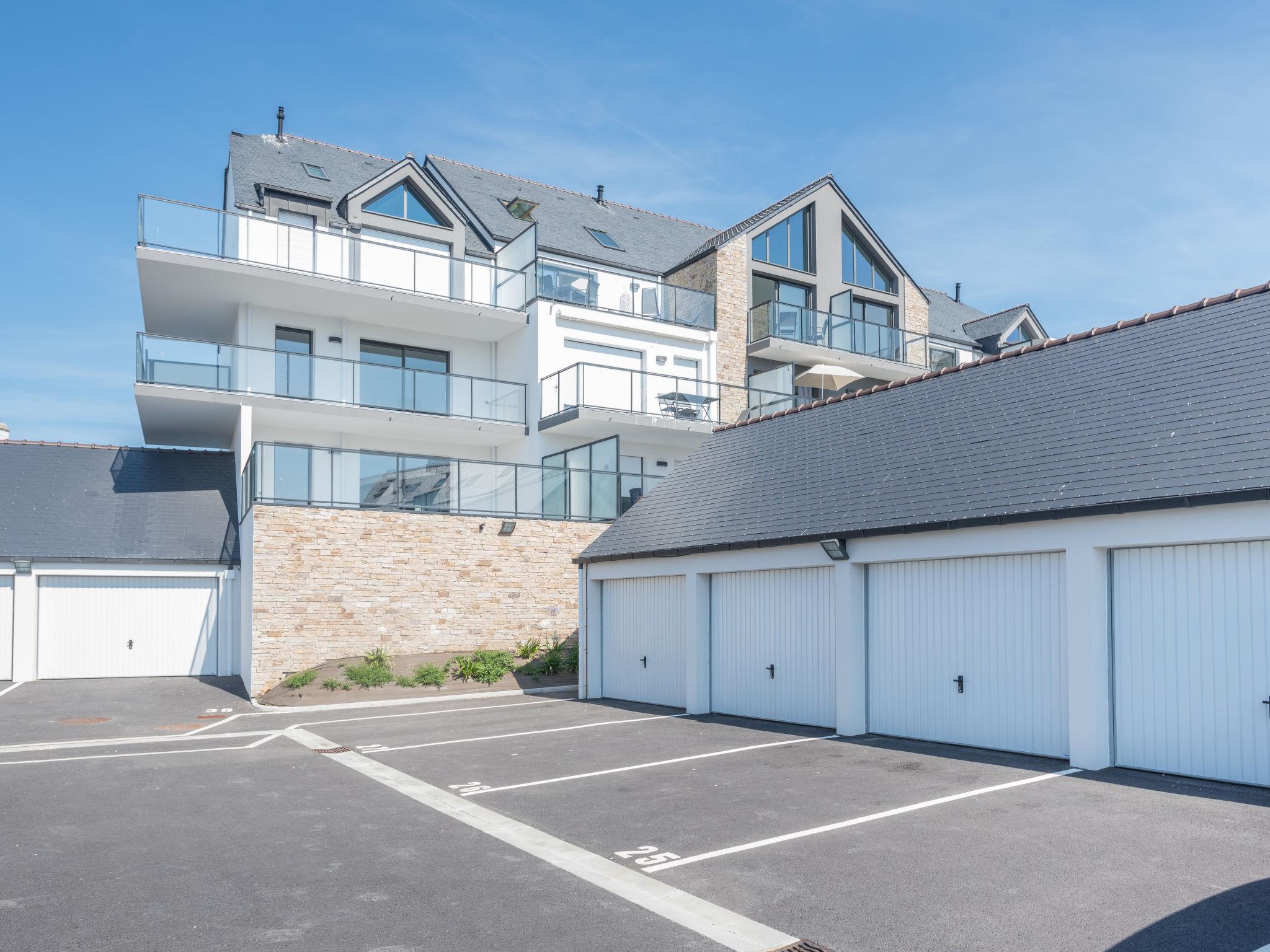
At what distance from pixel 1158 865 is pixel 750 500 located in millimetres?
9435

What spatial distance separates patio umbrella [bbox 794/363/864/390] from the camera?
26.7 m

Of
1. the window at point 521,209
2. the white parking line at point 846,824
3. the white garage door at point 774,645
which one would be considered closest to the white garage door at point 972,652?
the white garage door at point 774,645

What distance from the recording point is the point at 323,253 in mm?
23422

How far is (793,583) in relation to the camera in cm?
1407

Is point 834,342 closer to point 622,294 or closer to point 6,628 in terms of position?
point 622,294

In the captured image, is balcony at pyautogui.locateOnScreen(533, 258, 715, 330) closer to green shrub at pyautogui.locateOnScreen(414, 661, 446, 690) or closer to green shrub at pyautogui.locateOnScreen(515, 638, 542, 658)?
green shrub at pyautogui.locateOnScreen(515, 638, 542, 658)

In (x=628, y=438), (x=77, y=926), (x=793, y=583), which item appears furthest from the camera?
(x=628, y=438)

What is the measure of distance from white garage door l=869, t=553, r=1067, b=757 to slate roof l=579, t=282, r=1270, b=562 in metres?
0.72

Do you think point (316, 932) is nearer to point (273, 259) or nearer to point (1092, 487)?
point (1092, 487)

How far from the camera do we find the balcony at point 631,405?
2431 cm

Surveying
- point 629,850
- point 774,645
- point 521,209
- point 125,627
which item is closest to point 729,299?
point 521,209

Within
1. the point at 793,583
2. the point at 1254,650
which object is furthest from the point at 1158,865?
the point at 793,583

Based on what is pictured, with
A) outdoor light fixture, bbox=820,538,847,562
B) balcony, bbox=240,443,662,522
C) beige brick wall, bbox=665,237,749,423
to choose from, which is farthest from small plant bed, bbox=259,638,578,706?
beige brick wall, bbox=665,237,749,423

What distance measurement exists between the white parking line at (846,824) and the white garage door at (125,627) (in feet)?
59.4
